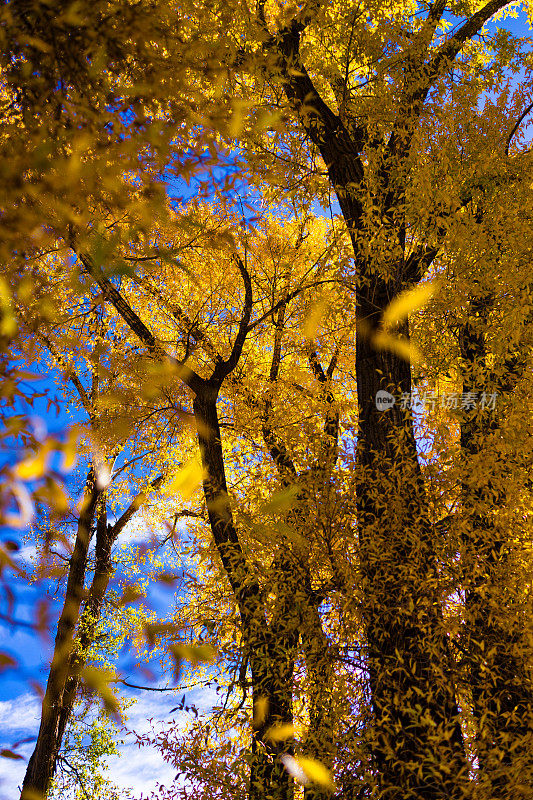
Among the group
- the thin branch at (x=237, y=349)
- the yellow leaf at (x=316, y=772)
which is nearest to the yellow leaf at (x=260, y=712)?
the yellow leaf at (x=316, y=772)

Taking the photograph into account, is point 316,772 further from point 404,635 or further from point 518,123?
point 518,123

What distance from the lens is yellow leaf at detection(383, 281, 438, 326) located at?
571 cm

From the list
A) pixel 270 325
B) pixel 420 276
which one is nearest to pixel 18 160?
pixel 420 276

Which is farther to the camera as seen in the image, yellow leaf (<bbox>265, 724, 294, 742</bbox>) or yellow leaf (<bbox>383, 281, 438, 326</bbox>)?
yellow leaf (<bbox>383, 281, 438, 326</bbox>)

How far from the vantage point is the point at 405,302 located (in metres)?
5.77

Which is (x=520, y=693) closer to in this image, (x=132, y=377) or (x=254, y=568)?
(x=254, y=568)

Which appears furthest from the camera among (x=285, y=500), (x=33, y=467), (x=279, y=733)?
(x=285, y=500)

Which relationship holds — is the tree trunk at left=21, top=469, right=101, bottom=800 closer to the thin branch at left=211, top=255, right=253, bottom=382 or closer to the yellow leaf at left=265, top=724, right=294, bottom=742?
the thin branch at left=211, top=255, right=253, bottom=382

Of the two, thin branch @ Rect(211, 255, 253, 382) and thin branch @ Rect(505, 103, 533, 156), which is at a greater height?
thin branch @ Rect(505, 103, 533, 156)

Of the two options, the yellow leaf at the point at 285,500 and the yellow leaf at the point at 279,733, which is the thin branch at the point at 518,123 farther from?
the yellow leaf at the point at 279,733

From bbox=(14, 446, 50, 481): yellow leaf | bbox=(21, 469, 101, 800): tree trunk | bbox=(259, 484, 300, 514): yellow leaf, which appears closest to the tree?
bbox=(259, 484, 300, 514): yellow leaf

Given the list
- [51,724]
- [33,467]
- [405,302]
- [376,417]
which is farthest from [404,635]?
[51,724]

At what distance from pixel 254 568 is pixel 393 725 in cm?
179

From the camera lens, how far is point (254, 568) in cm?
559
